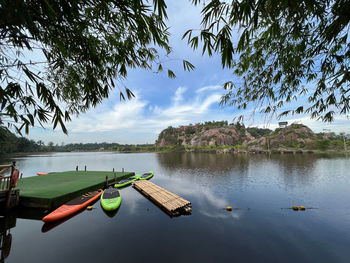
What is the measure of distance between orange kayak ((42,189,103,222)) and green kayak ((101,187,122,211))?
2.87ft

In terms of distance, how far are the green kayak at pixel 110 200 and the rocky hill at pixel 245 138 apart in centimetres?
986

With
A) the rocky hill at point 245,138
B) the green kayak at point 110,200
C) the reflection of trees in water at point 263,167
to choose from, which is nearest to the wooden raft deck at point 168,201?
the green kayak at point 110,200

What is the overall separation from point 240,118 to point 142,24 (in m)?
2.89

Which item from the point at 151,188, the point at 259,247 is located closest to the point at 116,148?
the point at 151,188

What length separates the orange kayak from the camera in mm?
7859

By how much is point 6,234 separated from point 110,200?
16.0 ft

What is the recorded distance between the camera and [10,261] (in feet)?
17.9

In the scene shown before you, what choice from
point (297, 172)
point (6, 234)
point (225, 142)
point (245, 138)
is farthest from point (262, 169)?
point (245, 138)

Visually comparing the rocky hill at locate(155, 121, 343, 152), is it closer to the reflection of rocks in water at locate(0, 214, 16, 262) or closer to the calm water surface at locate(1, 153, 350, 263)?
the calm water surface at locate(1, 153, 350, 263)

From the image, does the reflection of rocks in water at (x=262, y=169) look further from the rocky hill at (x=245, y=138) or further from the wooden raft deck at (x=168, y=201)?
the wooden raft deck at (x=168, y=201)

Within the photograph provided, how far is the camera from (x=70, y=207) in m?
8.73

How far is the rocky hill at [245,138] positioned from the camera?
209 ft

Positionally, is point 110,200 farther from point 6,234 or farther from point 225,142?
point 225,142

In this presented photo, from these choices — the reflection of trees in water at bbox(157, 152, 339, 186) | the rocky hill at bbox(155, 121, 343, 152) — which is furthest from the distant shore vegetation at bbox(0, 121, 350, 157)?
the reflection of trees in water at bbox(157, 152, 339, 186)
